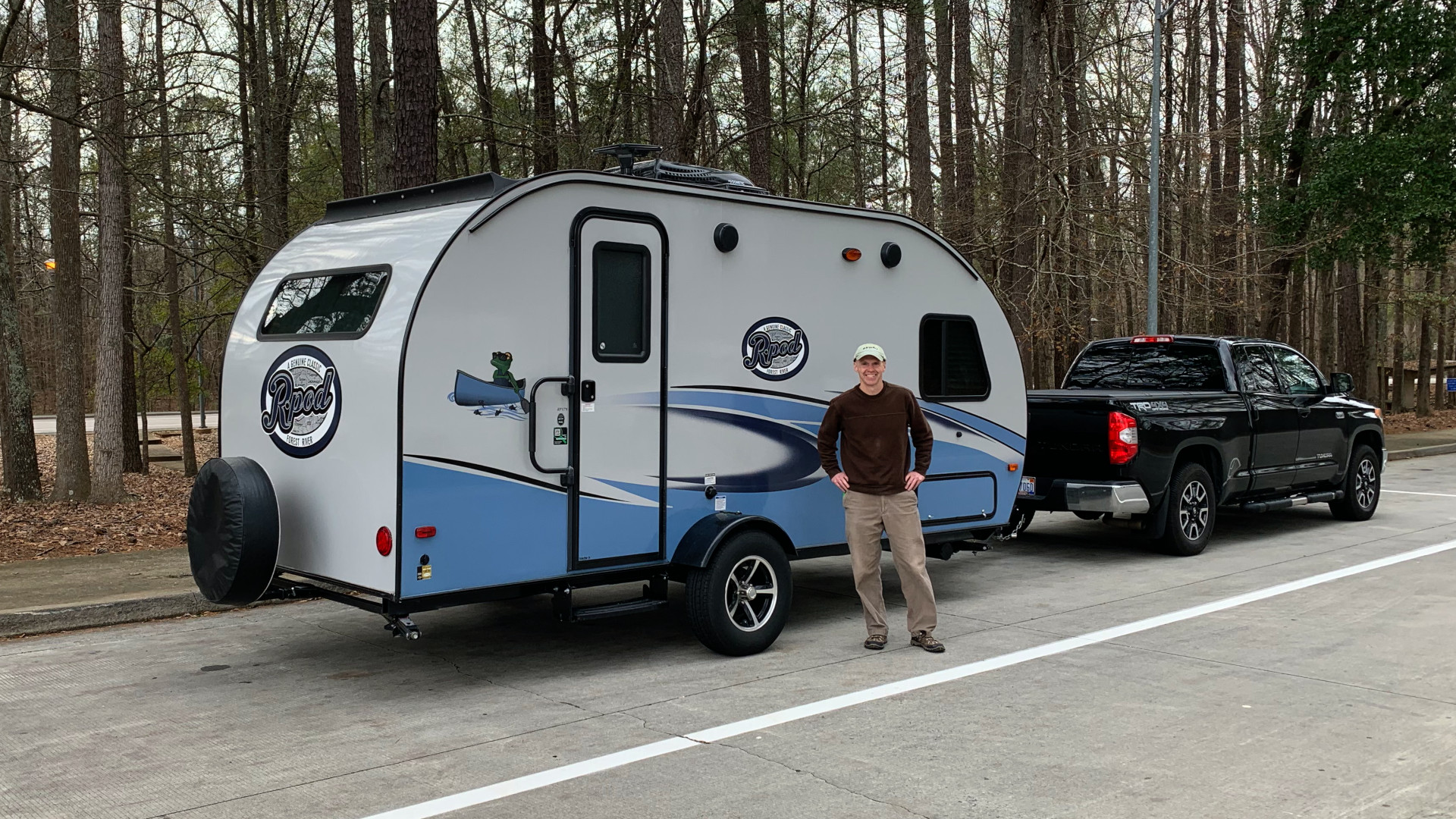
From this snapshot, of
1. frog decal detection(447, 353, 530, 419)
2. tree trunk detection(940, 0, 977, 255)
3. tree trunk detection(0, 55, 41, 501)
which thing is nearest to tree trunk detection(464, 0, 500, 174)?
tree trunk detection(0, 55, 41, 501)

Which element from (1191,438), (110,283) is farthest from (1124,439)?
(110,283)

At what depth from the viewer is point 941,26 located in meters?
23.5

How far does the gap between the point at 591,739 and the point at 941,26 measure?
2060cm

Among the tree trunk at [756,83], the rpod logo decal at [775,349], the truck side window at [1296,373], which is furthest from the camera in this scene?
the tree trunk at [756,83]

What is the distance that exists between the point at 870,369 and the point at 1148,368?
579 cm

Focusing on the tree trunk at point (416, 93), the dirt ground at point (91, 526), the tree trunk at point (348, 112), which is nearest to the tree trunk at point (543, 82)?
the tree trunk at point (348, 112)

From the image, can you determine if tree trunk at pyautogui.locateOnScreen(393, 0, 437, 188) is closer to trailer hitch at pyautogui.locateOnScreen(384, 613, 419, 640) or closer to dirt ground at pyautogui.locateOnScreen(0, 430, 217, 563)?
dirt ground at pyautogui.locateOnScreen(0, 430, 217, 563)

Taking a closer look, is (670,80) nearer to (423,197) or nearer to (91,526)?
(91,526)

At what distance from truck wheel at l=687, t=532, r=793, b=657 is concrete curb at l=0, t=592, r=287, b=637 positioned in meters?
3.26

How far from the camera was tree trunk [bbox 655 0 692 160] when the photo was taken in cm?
1540

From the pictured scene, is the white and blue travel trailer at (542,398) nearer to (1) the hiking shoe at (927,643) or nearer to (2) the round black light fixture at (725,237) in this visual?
(2) the round black light fixture at (725,237)

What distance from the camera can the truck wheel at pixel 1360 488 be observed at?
43.6 ft

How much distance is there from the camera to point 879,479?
24.1 feet

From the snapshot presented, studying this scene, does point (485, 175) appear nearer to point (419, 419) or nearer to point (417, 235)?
point (417, 235)
